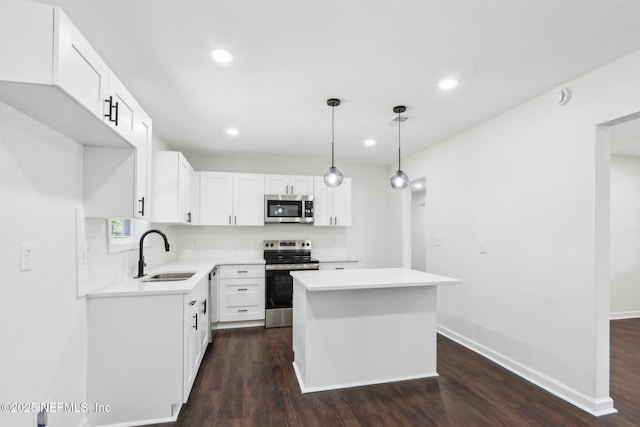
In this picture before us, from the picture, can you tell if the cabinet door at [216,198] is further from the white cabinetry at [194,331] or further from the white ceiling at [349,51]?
the white cabinetry at [194,331]

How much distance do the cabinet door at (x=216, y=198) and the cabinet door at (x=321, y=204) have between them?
128 cm

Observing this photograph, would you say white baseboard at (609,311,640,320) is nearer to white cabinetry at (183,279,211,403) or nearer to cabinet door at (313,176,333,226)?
cabinet door at (313,176,333,226)

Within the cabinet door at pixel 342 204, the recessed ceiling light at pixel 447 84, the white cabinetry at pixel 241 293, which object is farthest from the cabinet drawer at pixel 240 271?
the recessed ceiling light at pixel 447 84

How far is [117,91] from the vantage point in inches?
71.4

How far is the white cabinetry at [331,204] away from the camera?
485 centimetres

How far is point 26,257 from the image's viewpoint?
152 cm

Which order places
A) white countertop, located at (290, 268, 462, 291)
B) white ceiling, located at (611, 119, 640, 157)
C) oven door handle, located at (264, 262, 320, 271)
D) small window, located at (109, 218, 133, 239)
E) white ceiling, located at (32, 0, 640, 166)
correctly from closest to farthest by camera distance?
white ceiling, located at (32, 0, 640, 166), white countertop, located at (290, 268, 462, 291), small window, located at (109, 218, 133, 239), white ceiling, located at (611, 119, 640, 157), oven door handle, located at (264, 262, 320, 271)

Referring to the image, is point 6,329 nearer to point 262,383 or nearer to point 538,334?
point 262,383

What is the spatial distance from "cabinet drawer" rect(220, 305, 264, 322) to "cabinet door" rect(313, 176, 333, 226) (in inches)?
60.1

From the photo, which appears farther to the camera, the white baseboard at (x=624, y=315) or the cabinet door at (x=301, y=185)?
the cabinet door at (x=301, y=185)

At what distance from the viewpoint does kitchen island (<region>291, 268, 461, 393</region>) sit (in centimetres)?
256

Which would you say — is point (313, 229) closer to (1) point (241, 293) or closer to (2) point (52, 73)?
(1) point (241, 293)

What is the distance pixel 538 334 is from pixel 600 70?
2.13 meters

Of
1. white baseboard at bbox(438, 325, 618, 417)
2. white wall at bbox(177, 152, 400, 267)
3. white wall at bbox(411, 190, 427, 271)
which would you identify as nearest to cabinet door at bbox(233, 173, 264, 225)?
white wall at bbox(177, 152, 400, 267)
